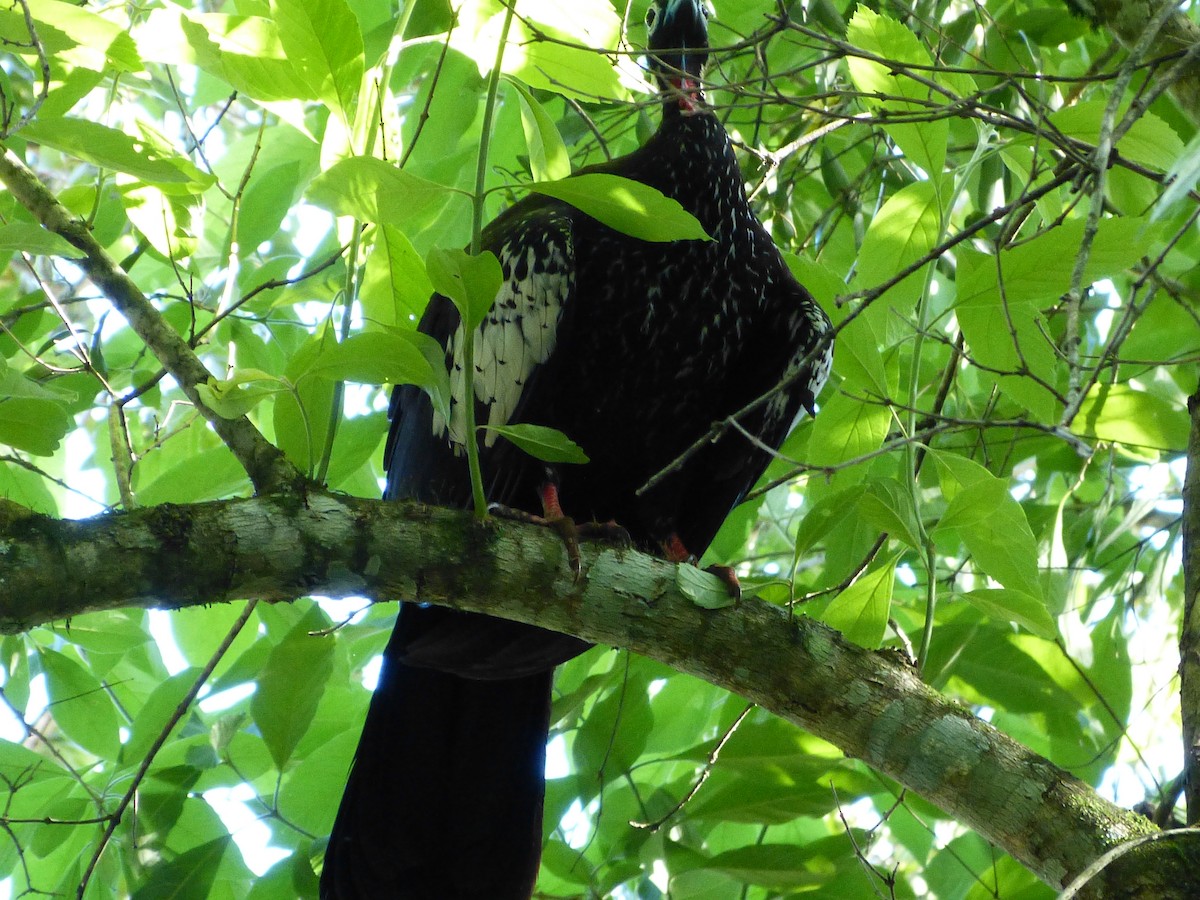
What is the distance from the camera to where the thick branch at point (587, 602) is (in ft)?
5.83

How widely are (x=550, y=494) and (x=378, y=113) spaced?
95 centimetres

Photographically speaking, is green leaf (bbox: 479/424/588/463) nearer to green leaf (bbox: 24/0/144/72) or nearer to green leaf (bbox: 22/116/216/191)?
green leaf (bbox: 22/116/216/191)

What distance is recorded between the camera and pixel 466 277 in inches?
65.1

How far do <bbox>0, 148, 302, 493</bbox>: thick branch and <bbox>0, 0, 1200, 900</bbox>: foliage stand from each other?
122mm

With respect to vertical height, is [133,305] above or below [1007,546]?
above

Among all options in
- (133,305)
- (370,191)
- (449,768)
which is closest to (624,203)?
(370,191)

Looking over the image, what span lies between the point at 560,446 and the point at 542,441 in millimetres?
32

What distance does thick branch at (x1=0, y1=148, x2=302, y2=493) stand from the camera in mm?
2131

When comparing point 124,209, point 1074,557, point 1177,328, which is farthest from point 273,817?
point 1177,328

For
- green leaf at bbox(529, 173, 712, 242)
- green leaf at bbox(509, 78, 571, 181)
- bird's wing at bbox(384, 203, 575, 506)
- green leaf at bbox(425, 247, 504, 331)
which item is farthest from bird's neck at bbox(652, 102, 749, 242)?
green leaf at bbox(425, 247, 504, 331)

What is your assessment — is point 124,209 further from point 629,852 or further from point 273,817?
point 629,852

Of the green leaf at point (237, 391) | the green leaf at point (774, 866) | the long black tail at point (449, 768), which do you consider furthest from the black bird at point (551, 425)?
the green leaf at point (237, 391)

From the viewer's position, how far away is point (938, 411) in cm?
276

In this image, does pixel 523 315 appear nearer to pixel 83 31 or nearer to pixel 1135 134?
pixel 83 31
